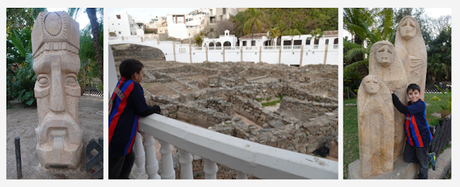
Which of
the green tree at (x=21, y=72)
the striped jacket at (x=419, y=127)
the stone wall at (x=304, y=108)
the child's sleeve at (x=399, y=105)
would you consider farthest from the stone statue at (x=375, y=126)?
the green tree at (x=21, y=72)

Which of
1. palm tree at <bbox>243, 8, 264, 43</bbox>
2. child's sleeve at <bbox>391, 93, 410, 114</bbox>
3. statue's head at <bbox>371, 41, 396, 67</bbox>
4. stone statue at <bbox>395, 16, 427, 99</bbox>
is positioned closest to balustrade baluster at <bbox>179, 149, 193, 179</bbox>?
child's sleeve at <bbox>391, 93, 410, 114</bbox>

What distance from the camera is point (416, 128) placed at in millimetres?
3094

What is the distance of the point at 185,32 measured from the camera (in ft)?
131

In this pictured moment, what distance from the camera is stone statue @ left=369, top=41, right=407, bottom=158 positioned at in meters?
3.05

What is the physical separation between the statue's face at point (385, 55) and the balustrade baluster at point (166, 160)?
2.88 meters

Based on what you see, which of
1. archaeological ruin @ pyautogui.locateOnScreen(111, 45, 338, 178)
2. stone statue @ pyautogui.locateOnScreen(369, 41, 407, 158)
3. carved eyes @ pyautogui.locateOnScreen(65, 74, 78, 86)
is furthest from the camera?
archaeological ruin @ pyautogui.locateOnScreen(111, 45, 338, 178)

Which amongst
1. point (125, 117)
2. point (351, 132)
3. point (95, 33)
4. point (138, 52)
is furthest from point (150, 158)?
point (138, 52)

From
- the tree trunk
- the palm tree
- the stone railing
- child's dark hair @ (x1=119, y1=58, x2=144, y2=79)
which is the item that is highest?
the palm tree

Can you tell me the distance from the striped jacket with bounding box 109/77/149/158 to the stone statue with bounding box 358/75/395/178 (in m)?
2.48

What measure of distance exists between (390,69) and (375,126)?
2.84 ft

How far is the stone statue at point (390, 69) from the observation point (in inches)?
120

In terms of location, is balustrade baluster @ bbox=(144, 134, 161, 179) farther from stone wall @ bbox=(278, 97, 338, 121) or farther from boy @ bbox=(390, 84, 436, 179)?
stone wall @ bbox=(278, 97, 338, 121)

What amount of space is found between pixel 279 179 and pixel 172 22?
42.4m

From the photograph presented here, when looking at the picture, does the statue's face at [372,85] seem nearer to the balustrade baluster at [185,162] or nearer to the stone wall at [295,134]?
the balustrade baluster at [185,162]
